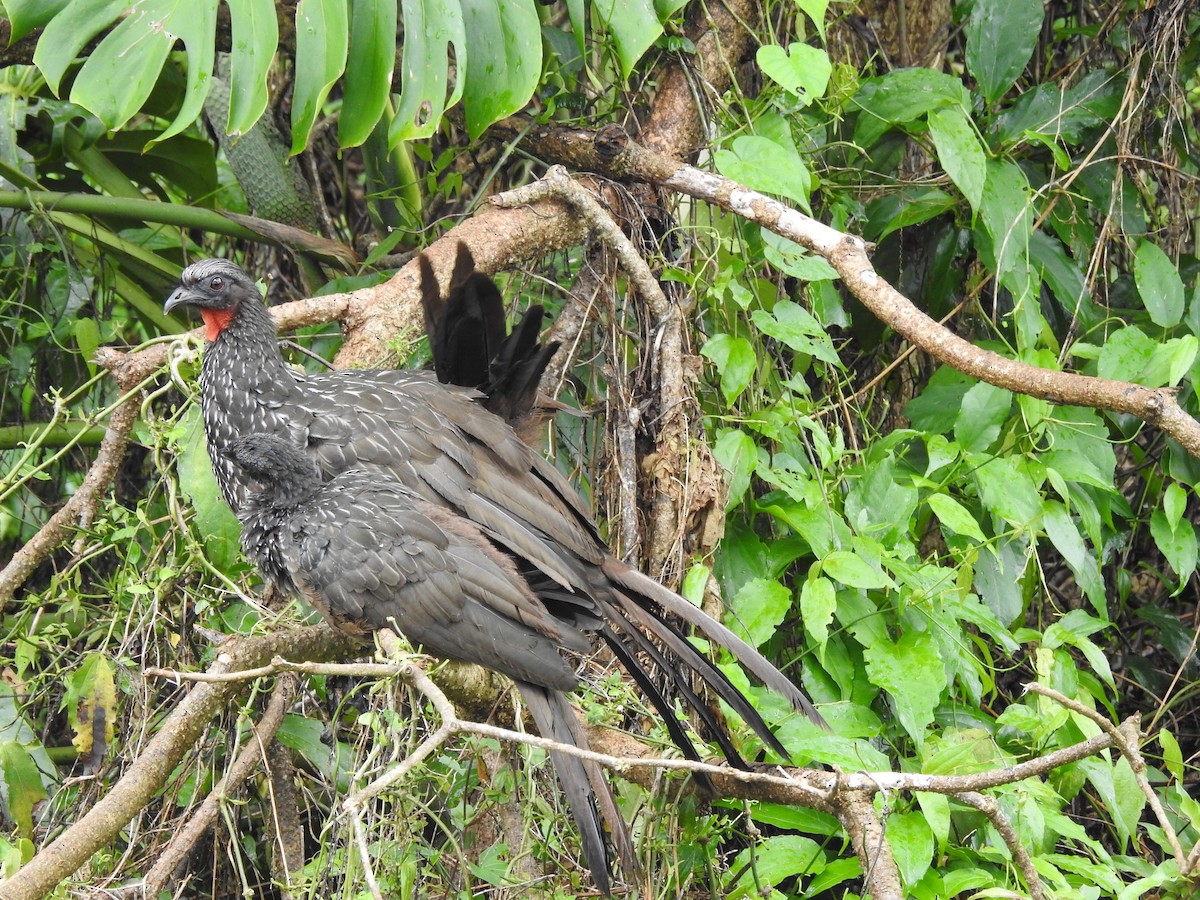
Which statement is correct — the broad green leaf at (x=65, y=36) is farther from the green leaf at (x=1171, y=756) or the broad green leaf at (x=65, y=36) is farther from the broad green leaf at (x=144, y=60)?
the green leaf at (x=1171, y=756)

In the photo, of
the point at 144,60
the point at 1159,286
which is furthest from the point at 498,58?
the point at 1159,286

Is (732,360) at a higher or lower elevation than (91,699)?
higher

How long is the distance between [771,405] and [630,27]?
1064mm

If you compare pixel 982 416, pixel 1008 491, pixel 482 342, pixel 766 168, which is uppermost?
pixel 766 168

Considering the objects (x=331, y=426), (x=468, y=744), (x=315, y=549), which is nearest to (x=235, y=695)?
(x=315, y=549)

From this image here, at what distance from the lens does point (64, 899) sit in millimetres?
2186

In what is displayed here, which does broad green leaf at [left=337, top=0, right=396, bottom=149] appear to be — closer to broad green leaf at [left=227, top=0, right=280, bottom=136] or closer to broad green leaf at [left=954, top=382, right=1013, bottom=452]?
broad green leaf at [left=227, top=0, right=280, bottom=136]

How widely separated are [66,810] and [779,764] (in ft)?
5.41

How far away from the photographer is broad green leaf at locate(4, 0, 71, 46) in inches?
106

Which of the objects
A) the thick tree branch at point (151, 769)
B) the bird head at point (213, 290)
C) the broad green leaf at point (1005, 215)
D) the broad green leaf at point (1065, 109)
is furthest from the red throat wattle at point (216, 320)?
the broad green leaf at point (1065, 109)

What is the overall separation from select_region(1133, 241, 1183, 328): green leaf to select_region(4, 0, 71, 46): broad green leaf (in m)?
2.85

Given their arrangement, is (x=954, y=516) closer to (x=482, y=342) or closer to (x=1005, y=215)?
(x=1005, y=215)

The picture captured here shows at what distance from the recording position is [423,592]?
2.54 meters

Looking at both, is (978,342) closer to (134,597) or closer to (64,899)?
(134,597)
